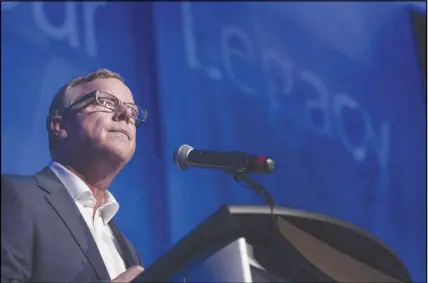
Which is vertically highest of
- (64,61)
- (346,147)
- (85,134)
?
(64,61)

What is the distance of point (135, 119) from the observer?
1798 millimetres

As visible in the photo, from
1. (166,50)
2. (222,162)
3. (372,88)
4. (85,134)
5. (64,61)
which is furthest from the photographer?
(372,88)

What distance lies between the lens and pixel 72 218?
1.45 m

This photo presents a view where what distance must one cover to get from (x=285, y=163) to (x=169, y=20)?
71 centimetres

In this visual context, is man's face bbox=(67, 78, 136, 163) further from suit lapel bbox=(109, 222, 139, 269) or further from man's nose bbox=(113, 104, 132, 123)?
suit lapel bbox=(109, 222, 139, 269)

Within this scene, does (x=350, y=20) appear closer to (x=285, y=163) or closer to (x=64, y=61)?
(x=285, y=163)

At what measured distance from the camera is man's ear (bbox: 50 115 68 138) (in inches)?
67.6

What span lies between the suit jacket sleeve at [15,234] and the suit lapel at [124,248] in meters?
0.25

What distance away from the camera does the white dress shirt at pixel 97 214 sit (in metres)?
1.52

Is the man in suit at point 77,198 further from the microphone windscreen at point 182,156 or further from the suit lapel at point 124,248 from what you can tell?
the microphone windscreen at point 182,156

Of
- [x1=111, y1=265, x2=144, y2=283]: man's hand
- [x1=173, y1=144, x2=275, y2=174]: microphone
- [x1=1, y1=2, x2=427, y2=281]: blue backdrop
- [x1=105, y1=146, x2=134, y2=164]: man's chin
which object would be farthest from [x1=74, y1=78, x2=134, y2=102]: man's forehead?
[x1=111, y1=265, x2=144, y2=283]: man's hand

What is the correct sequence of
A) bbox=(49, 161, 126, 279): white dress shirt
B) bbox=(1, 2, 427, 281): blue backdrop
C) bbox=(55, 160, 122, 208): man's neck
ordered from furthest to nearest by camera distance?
bbox=(1, 2, 427, 281): blue backdrop → bbox=(55, 160, 122, 208): man's neck → bbox=(49, 161, 126, 279): white dress shirt

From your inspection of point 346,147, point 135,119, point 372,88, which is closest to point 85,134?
point 135,119

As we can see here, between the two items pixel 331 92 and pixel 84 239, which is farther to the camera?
pixel 331 92
